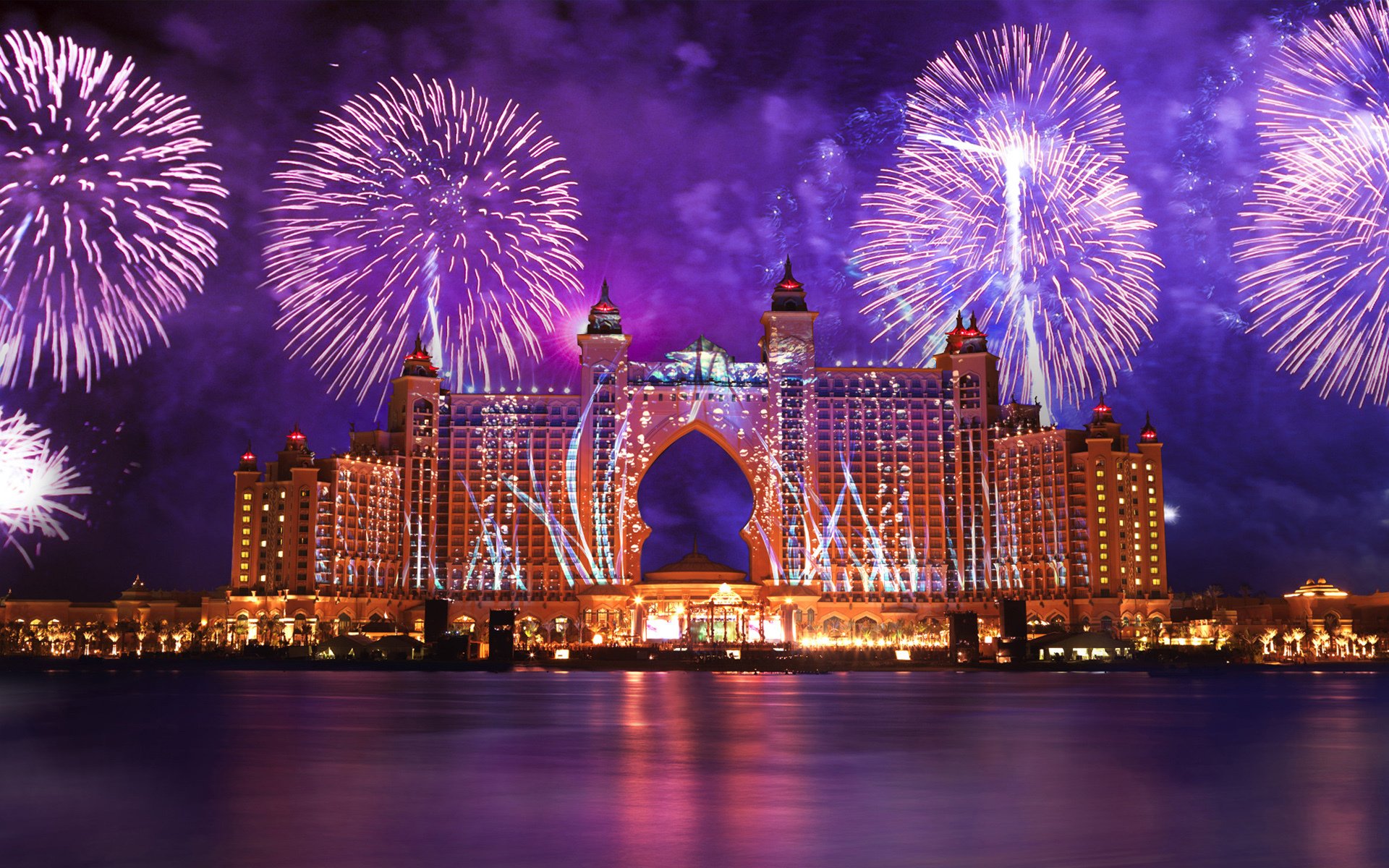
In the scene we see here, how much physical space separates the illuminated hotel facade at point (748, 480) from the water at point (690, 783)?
79937 millimetres

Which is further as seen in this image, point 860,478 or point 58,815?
point 860,478

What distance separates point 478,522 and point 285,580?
2223 cm

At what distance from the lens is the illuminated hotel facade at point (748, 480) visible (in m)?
144

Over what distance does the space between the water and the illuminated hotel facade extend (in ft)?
262

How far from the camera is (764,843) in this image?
74.9 feet

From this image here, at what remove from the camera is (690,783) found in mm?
31406

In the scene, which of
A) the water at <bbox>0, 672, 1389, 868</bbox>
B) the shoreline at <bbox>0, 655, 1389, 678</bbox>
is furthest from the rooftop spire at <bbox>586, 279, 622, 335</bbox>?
the water at <bbox>0, 672, 1389, 868</bbox>

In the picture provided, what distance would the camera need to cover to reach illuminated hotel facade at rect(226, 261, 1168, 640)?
144250mm

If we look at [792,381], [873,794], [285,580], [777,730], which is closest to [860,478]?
[792,381]

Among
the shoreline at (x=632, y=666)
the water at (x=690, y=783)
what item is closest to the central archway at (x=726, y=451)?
the shoreline at (x=632, y=666)

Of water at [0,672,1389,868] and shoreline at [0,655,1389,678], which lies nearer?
water at [0,672,1389,868]

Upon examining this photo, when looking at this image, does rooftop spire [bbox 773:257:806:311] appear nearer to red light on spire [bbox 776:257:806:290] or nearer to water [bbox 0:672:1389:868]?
red light on spire [bbox 776:257:806:290]

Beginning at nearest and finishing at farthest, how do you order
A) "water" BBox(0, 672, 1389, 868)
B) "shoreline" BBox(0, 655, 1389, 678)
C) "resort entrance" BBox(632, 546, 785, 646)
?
"water" BBox(0, 672, 1389, 868), "shoreline" BBox(0, 655, 1389, 678), "resort entrance" BBox(632, 546, 785, 646)

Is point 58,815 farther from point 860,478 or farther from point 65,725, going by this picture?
point 860,478
